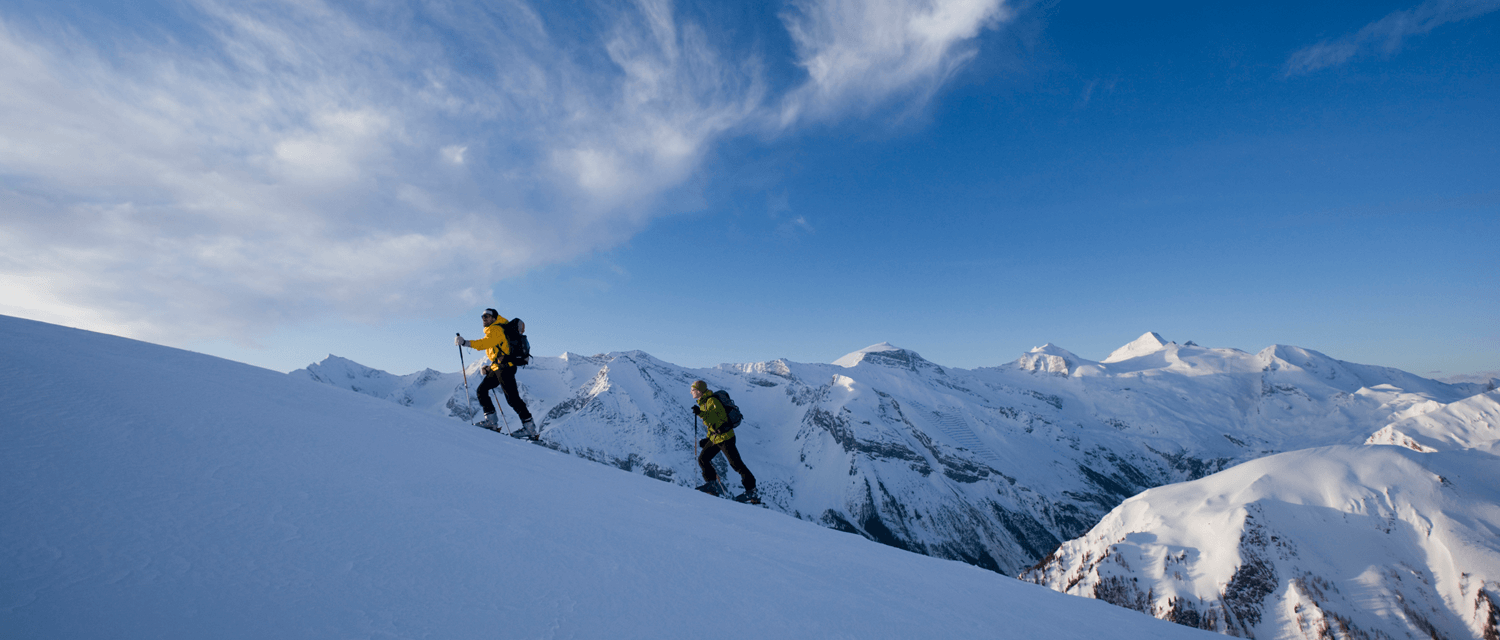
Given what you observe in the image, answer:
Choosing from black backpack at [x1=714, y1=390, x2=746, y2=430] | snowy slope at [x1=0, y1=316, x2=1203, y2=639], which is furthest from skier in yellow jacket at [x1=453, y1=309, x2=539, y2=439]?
snowy slope at [x1=0, y1=316, x2=1203, y2=639]

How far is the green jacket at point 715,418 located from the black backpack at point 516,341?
440 cm

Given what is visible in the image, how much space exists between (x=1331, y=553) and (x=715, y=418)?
6134 inches

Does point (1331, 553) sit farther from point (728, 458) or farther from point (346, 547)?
point (346, 547)

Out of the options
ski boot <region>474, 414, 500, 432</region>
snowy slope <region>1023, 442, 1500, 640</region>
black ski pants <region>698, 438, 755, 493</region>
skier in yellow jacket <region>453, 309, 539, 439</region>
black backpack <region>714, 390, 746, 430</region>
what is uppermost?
skier in yellow jacket <region>453, 309, 539, 439</region>

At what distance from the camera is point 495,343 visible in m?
12.6

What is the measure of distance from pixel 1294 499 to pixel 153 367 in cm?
16276

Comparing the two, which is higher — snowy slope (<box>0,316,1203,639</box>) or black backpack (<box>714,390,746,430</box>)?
black backpack (<box>714,390,746,430</box>)

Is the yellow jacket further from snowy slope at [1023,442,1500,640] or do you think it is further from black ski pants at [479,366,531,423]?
snowy slope at [1023,442,1500,640]

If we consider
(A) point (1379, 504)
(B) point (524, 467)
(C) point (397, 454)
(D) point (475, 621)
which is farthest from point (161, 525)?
(A) point (1379, 504)

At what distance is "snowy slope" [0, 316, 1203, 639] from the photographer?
2.38 metres

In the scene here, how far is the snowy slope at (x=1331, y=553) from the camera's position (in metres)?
96.9

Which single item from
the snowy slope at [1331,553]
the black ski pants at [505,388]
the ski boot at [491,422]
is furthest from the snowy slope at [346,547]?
the snowy slope at [1331,553]

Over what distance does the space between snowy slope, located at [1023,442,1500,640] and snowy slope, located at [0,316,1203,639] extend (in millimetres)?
127706

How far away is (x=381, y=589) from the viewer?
2.75 m
